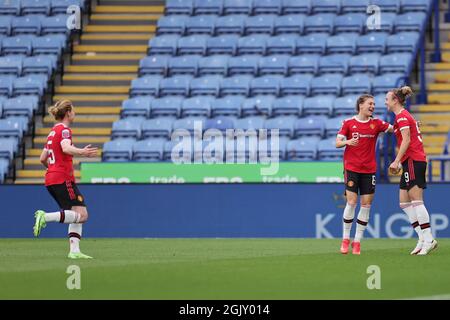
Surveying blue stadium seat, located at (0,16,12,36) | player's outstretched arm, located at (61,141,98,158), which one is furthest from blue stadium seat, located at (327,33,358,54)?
player's outstretched arm, located at (61,141,98,158)

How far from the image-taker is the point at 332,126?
26391mm

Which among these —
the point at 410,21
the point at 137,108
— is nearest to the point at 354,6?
the point at 410,21

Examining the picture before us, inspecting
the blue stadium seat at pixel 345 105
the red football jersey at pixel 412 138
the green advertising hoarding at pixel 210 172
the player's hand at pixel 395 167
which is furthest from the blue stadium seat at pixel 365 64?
the player's hand at pixel 395 167

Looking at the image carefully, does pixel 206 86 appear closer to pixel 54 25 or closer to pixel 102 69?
pixel 102 69

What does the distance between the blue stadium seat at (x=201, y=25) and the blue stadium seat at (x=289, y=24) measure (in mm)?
1553

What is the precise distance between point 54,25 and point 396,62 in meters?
8.31

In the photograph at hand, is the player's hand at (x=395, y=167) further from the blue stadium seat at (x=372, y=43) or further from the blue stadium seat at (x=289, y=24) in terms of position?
the blue stadium seat at (x=289, y=24)

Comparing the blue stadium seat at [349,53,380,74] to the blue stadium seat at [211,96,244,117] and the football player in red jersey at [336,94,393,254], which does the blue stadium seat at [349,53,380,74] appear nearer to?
the blue stadium seat at [211,96,244,117]

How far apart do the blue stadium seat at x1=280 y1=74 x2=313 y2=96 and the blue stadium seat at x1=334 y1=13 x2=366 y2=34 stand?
207 cm

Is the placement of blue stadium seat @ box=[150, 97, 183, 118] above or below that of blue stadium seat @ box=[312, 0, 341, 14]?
below

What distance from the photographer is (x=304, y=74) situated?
28.6 metres

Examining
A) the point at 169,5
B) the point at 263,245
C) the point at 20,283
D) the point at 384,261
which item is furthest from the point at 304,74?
the point at 20,283

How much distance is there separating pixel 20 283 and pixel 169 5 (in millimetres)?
19551

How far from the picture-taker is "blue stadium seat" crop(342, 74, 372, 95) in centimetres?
2753
